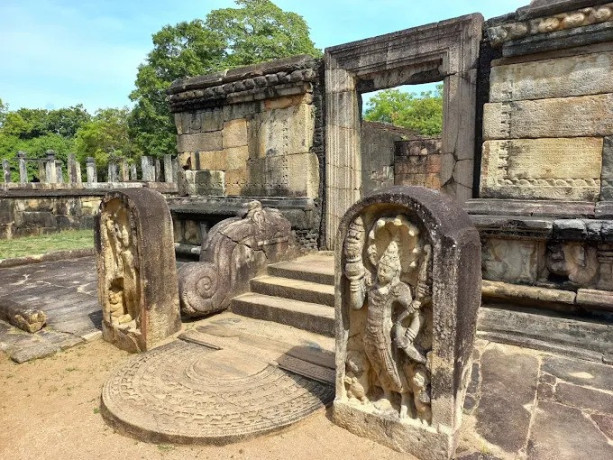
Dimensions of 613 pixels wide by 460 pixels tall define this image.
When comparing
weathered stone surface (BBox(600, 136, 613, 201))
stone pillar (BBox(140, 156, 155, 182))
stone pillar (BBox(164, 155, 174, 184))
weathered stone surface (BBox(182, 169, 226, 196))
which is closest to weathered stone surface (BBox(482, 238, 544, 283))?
weathered stone surface (BBox(600, 136, 613, 201))

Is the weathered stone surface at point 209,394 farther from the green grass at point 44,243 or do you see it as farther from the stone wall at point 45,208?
the stone wall at point 45,208

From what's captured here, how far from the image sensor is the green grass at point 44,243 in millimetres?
8852

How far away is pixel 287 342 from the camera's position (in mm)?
3797

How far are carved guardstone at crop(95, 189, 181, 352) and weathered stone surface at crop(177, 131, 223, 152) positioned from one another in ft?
12.0

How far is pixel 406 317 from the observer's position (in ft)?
7.48

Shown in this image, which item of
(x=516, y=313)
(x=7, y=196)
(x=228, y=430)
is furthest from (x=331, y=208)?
(x=7, y=196)

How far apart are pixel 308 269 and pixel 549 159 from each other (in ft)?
9.02

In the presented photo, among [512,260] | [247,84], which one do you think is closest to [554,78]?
[512,260]

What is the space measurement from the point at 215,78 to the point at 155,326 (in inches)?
186

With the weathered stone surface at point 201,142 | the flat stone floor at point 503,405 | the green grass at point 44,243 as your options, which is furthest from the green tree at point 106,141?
the flat stone floor at point 503,405

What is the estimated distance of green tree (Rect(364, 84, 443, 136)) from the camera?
28688 mm

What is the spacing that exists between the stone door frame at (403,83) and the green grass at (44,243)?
616 cm

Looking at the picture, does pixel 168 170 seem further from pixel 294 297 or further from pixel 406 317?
pixel 406 317

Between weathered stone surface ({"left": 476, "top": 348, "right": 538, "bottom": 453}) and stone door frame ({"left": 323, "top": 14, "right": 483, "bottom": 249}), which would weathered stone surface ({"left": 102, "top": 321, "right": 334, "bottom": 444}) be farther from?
stone door frame ({"left": 323, "top": 14, "right": 483, "bottom": 249})
